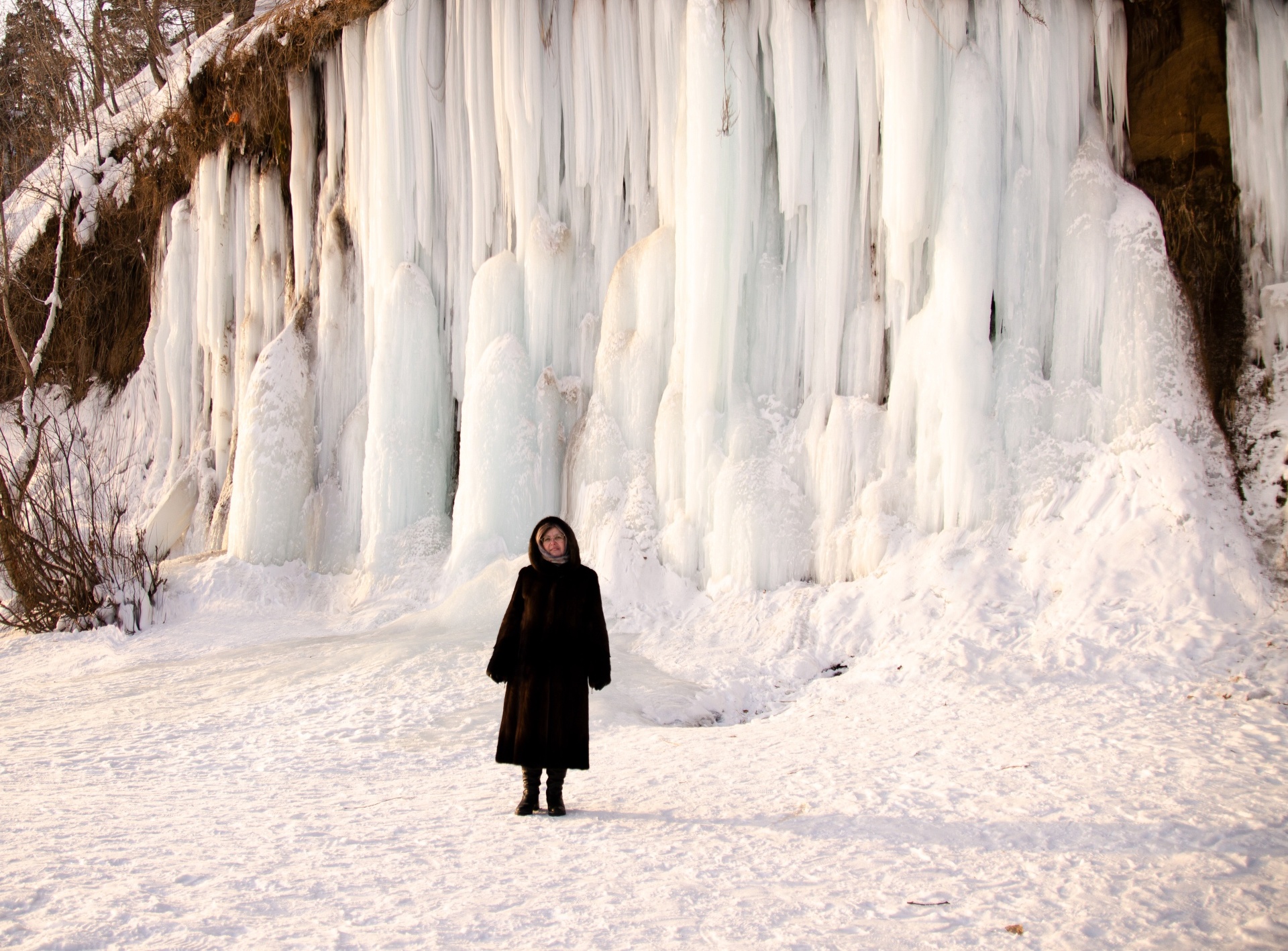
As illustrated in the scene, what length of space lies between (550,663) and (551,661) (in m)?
0.01

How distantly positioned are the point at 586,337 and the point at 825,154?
2742mm

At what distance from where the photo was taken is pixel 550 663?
4.06 metres

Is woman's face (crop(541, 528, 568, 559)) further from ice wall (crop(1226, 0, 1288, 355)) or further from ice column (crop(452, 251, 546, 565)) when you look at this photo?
ice wall (crop(1226, 0, 1288, 355))

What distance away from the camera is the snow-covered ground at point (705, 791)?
2873mm

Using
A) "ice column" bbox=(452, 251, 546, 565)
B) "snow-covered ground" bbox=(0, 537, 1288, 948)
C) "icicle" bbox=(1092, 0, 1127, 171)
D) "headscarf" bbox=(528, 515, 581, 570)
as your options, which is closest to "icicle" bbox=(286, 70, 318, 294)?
"ice column" bbox=(452, 251, 546, 565)

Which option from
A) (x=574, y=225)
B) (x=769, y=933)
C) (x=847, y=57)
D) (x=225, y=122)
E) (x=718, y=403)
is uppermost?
(x=225, y=122)

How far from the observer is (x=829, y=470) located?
25.8 ft

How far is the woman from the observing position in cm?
399

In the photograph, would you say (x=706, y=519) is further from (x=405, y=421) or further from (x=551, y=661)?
(x=551, y=661)

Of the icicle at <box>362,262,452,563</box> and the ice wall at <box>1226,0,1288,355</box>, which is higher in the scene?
the ice wall at <box>1226,0,1288,355</box>

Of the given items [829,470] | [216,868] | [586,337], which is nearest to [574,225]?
[586,337]

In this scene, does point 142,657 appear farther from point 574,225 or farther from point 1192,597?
point 1192,597

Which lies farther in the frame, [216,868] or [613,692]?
[613,692]

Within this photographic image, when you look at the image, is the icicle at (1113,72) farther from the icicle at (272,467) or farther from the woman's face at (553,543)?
the icicle at (272,467)
